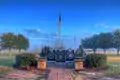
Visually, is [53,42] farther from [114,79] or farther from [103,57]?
[114,79]

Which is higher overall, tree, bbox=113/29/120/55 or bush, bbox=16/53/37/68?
tree, bbox=113/29/120/55

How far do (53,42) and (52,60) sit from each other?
6.01 ft

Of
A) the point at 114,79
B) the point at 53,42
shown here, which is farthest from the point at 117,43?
the point at 114,79

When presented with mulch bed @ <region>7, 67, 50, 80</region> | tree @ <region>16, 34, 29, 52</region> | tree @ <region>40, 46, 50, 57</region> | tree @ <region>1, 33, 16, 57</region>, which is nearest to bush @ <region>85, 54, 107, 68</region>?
mulch bed @ <region>7, 67, 50, 80</region>

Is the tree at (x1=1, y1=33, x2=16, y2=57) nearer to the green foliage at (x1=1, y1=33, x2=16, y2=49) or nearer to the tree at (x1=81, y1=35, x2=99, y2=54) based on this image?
the green foliage at (x1=1, y1=33, x2=16, y2=49)

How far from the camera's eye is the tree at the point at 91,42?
21.6 meters

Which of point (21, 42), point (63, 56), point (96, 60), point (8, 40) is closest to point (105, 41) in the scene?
point (63, 56)

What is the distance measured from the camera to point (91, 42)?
21.8m

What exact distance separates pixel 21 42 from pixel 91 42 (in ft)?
18.0

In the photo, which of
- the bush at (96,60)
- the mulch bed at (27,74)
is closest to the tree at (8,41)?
the mulch bed at (27,74)

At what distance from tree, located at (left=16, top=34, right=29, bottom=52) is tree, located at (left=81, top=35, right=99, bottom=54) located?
14.4 feet

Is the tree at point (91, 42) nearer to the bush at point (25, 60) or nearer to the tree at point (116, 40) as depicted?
the tree at point (116, 40)

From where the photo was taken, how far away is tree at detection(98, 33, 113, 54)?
71.3ft

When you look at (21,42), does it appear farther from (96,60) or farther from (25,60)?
(96,60)
